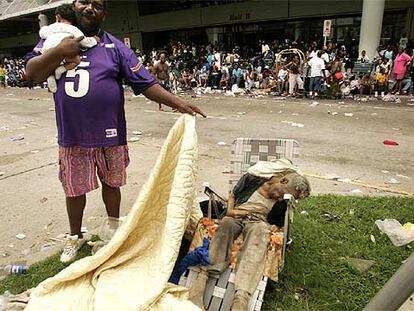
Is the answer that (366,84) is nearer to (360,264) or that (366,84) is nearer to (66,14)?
(360,264)

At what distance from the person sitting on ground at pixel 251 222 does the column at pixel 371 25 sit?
13.0m

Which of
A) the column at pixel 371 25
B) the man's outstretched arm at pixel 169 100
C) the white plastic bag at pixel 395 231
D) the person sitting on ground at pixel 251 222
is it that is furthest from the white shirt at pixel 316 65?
the man's outstretched arm at pixel 169 100

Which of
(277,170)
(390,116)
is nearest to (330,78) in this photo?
(390,116)

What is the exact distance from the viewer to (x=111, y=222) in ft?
10.7

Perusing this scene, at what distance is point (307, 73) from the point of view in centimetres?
1339

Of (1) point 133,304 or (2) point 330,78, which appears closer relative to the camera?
(1) point 133,304

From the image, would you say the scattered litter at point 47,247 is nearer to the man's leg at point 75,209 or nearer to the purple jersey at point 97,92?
the man's leg at point 75,209

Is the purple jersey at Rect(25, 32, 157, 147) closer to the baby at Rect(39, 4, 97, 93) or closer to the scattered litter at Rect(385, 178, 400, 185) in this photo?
the baby at Rect(39, 4, 97, 93)

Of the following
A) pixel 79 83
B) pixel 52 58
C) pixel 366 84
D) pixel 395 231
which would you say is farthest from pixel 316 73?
pixel 52 58

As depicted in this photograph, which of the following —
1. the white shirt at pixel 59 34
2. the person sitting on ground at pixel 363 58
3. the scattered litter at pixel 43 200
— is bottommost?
the scattered litter at pixel 43 200

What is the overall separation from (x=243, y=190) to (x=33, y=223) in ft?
7.27

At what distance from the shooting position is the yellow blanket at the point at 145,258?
7.18 ft

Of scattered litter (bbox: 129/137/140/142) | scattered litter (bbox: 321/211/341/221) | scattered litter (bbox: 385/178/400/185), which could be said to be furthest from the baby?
scattered litter (bbox: 129/137/140/142)

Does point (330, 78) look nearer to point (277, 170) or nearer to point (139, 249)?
point (277, 170)
